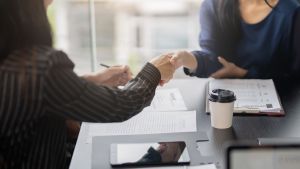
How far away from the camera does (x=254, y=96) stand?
4.94 feet

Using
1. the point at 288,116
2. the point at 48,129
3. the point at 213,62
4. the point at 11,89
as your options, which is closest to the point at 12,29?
the point at 11,89

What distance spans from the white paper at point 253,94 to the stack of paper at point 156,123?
0.18 meters

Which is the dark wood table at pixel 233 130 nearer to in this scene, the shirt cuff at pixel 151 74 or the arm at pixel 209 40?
the shirt cuff at pixel 151 74

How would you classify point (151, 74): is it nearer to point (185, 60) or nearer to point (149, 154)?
point (149, 154)

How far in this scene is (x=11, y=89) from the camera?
3.08 feet

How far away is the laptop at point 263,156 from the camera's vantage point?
729 mm

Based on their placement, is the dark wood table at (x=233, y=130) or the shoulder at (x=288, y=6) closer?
the dark wood table at (x=233, y=130)

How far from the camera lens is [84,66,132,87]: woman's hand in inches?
61.1

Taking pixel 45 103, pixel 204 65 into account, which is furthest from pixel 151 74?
pixel 204 65

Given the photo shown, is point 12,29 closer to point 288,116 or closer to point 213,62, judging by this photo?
point 288,116

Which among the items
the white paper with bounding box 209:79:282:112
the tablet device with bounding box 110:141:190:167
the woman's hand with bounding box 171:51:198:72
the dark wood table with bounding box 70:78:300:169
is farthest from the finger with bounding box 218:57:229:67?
the tablet device with bounding box 110:141:190:167

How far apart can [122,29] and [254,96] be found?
1.68m

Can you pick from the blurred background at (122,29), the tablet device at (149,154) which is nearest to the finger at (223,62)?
the blurred background at (122,29)

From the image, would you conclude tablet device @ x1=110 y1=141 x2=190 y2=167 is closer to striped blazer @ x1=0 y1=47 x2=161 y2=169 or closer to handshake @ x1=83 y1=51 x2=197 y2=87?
striped blazer @ x1=0 y1=47 x2=161 y2=169
